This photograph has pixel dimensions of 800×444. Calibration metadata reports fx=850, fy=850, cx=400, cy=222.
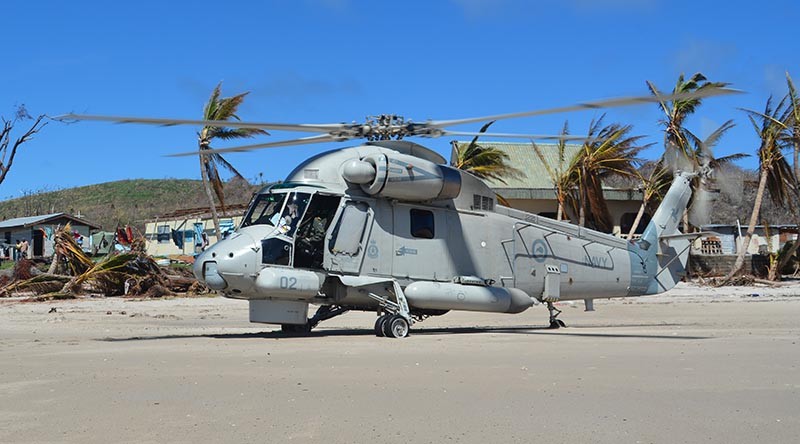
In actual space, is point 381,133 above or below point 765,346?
above

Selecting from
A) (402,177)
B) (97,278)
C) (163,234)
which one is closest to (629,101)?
(402,177)

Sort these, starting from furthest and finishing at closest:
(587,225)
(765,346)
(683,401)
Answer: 1. (587,225)
2. (765,346)
3. (683,401)

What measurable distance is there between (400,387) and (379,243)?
6.73 meters

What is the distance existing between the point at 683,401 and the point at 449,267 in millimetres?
8402

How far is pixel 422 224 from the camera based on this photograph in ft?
48.7

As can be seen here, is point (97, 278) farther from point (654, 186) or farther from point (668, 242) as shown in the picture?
point (654, 186)

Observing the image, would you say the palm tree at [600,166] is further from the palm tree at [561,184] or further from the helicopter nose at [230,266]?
the helicopter nose at [230,266]

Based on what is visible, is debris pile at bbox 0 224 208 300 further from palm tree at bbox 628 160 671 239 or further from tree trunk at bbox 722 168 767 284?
tree trunk at bbox 722 168 767 284

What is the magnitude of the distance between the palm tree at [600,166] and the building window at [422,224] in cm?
2061

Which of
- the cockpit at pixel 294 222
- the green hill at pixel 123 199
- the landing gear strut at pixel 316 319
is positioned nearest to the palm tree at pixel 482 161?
the landing gear strut at pixel 316 319

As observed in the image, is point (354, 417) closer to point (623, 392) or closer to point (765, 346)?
point (623, 392)

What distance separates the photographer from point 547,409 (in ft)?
21.3

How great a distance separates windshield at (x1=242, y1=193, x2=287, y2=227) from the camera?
1348cm

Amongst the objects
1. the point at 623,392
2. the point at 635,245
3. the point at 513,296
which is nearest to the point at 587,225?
the point at 635,245
